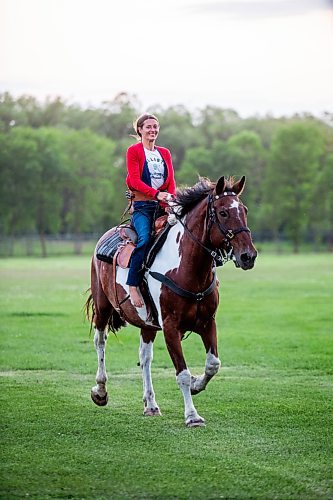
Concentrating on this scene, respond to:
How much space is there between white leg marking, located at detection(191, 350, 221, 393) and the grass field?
0.36 meters

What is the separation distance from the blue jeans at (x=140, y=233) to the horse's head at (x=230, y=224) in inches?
34.3

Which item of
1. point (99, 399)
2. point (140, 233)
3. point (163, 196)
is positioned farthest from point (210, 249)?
point (99, 399)

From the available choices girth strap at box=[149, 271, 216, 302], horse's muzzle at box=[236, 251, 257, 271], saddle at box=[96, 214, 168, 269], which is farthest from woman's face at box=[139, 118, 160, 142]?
horse's muzzle at box=[236, 251, 257, 271]

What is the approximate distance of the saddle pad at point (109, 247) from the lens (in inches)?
432

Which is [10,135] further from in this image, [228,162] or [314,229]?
[314,229]

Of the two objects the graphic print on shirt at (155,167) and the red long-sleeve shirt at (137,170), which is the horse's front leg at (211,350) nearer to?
the red long-sleeve shirt at (137,170)

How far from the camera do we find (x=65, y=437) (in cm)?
895

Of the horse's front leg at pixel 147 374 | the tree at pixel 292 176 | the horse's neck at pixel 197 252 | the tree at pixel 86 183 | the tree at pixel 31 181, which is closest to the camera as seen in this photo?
the horse's neck at pixel 197 252

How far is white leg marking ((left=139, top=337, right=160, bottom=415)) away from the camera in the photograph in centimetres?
1018

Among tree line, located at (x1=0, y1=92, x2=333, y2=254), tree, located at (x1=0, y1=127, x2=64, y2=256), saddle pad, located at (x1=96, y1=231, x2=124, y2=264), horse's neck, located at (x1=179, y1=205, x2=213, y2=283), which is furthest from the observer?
tree line, located at (x1=0, y1=92, x2=333, y2=254)

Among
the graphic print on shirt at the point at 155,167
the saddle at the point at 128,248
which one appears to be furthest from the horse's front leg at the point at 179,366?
the graphic print on shirt at the point at 155,167

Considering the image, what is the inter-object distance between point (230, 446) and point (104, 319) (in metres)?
3.51

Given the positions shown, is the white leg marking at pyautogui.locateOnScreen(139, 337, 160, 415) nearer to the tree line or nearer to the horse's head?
the horse's head

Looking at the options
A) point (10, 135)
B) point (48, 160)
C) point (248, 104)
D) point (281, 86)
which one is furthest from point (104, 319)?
point (248, 104)
